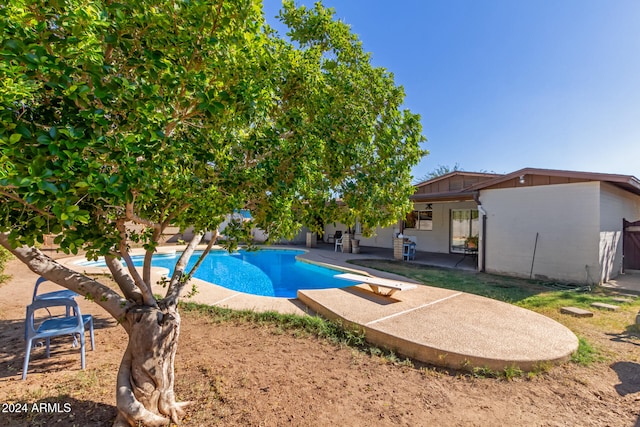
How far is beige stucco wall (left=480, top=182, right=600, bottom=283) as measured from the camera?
9195 mm

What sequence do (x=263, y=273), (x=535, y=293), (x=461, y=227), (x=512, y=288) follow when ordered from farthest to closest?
(x=461, y=227) → (x=263, y=273) → (x=512, y=288) → (x=535, y=293)

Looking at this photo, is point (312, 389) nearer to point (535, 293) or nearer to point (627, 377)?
point (627, 377)

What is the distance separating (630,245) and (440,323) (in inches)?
481

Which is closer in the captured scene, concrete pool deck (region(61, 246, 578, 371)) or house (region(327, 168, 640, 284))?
concrete pool deck (region(61, 246, 578, 371))

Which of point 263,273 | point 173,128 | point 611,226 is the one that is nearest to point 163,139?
point 173,128

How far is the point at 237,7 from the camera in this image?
240 cm

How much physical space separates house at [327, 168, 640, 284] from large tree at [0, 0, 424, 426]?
8.72 m

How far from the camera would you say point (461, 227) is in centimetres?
1698

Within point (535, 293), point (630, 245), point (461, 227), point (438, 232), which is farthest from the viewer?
point (438, 232)

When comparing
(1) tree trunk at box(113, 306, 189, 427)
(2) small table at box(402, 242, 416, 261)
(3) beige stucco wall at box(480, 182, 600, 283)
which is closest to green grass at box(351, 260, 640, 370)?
(3) beige stucco wall at box(480, 182, 600, 283)

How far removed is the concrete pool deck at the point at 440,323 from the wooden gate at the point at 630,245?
→ 9114mm

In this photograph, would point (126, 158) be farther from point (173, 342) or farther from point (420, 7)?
point (420, 7)

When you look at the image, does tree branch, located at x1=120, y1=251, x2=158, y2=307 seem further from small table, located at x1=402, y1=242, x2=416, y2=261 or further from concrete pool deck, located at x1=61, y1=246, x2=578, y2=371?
small table, located at x1=402, y1=242, x2=416, y2=261

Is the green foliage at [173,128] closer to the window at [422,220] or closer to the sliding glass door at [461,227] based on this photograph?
the sliding glass door at [461,227]
